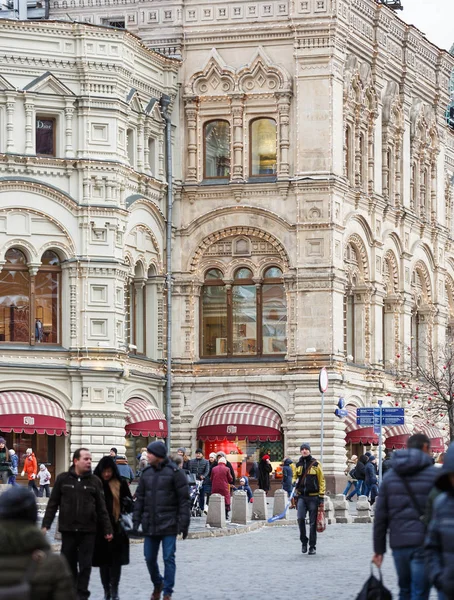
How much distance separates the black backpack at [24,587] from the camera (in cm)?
1046

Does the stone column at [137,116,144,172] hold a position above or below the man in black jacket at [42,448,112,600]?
above

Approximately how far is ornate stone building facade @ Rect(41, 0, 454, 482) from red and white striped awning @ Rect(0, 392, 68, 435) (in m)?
7.10

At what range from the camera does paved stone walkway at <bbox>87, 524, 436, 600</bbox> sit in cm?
2248

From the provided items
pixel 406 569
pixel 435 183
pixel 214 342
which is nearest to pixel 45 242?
pixel 214 342

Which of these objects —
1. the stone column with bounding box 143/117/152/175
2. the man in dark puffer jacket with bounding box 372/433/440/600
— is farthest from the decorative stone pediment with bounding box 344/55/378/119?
the man in dark puffer jacket with bounding box 372/433/440/600

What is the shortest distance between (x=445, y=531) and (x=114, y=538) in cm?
900

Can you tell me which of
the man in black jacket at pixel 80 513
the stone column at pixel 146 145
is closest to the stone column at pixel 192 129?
the stone column at pixel 146 145

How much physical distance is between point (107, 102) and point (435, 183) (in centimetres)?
2073

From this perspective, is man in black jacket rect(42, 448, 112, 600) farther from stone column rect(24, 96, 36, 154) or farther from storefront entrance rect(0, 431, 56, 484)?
stone column rect(24, 96, 36, 154)

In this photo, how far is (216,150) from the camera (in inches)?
2362

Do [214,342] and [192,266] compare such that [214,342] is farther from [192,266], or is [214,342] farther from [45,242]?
[45,242]

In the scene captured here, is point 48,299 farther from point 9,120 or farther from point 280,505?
point 280,505

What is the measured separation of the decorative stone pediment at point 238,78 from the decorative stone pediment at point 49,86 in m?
6.73

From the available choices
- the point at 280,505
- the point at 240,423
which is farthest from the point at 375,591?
the point at 240,423
